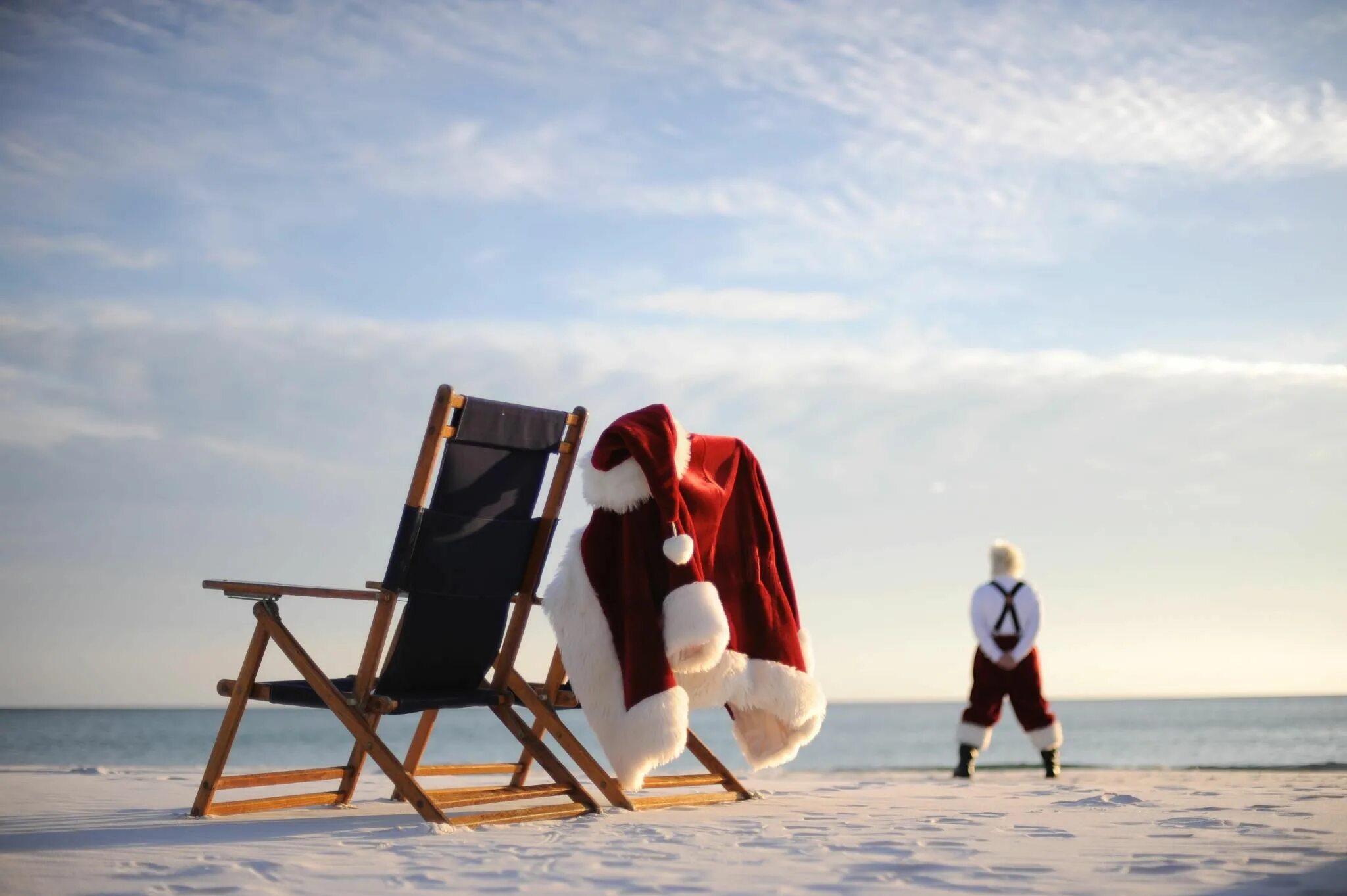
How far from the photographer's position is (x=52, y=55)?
9570 mm

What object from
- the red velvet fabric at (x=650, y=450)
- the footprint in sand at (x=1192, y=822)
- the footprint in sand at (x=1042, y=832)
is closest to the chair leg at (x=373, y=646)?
the red velvet fabric at (x=650, y=450)

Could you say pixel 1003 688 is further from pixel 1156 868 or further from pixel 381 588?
pixel 381 588

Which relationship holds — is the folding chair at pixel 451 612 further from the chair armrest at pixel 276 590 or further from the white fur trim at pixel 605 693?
the white fur trim at pixel 605 693

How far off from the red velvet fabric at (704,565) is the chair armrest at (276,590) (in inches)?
29.7

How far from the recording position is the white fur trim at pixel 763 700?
155 inches

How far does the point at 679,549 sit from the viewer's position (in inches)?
144

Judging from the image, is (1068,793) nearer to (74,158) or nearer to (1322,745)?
(74,158)

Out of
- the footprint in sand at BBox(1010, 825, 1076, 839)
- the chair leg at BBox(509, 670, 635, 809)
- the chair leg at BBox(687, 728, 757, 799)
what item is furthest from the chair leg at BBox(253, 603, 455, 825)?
the footprint in sand at BBox(1010, 825, 1076, 839)

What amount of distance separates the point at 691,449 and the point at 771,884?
1906 millimetres

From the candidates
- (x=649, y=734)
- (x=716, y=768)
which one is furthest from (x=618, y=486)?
(x=716, y=768)

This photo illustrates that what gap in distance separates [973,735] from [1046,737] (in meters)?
0.39

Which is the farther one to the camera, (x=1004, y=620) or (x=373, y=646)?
(x=1004, y=620)

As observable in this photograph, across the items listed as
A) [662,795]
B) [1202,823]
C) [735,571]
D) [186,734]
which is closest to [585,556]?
[735,571]

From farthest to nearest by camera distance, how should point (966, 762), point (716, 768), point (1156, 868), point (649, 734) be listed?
point (966, 762)
point (716, 768)
point (649, 734)
point (1156, 868)
